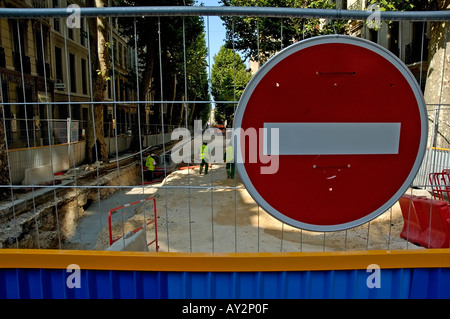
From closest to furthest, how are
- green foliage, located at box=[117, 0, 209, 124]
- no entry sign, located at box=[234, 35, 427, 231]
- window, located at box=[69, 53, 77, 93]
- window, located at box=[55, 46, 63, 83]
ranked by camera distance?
no entry sign, located at box=[234, 35, 427, 231] < green foliage, located at box=[117, 0, 209, 124] < window, located at box=[55, 46, 63, 83] < window, located at box=[69, 53, 77, 93]

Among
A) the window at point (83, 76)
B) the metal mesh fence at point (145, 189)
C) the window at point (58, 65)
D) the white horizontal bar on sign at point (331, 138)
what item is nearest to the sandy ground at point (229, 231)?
the metal mesh fence at point (145, 189)

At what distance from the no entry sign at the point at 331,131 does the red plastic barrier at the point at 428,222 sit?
2.62 meters

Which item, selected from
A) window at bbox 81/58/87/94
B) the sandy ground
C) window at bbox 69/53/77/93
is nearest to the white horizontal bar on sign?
the sandy ground

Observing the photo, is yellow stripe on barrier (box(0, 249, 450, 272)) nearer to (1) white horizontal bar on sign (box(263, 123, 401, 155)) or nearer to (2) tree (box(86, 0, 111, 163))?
(1) white horizontal bar on sign (box(263, 123, 401, 155))

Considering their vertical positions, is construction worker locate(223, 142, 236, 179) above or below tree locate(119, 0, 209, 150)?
below

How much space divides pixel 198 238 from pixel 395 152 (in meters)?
4.51

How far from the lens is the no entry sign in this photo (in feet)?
5.67

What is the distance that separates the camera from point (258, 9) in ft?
5.89

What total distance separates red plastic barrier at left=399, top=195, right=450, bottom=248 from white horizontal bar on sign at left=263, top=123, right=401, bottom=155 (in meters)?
2.71

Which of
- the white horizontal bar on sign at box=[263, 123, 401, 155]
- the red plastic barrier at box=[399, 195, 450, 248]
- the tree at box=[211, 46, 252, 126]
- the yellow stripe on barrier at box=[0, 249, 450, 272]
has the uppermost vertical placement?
the tree at box=[211, 46, 252, 126]

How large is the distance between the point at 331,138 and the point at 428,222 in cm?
422

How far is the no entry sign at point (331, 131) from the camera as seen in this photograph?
1.73 meters

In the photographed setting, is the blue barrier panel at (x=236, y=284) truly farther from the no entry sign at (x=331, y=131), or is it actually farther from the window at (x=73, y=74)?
the window at (x=73, y=74)
